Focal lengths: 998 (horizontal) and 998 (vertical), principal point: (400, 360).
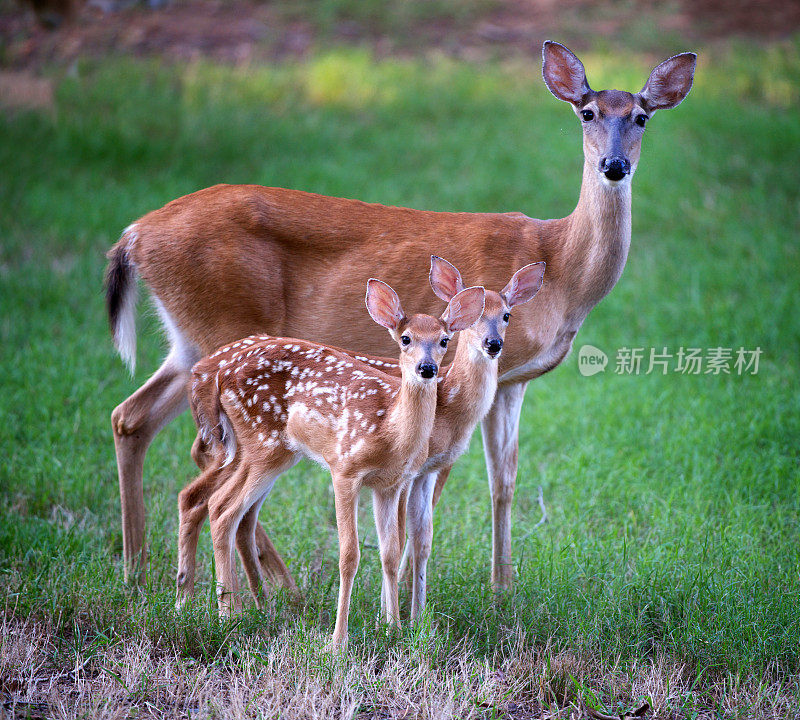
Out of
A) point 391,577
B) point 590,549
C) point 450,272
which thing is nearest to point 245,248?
point 450,272

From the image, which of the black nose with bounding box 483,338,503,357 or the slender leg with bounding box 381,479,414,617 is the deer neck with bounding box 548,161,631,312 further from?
the slender leg with bounding box 381,479,414,617

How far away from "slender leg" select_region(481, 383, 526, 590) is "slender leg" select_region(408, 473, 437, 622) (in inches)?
25.5


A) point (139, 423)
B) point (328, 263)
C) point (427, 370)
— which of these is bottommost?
point (139, 423)

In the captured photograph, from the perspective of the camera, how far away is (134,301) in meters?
4.70

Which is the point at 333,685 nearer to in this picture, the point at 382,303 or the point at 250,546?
the point at 250,546

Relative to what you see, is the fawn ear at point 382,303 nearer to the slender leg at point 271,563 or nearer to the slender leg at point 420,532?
the slender leg at point 420,532

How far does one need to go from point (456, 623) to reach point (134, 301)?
82.6 inches

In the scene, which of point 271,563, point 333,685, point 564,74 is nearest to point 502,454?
point 271,563

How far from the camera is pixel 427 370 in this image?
3.40 metres

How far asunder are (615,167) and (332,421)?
1.55m

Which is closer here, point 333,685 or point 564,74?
point 333,685

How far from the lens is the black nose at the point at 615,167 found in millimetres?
4051

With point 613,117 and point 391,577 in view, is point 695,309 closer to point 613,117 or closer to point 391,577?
point 613,117

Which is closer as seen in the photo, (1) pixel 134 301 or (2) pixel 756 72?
(1) pixel 134 301
